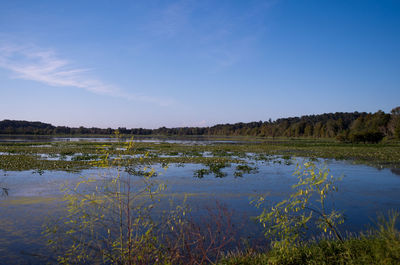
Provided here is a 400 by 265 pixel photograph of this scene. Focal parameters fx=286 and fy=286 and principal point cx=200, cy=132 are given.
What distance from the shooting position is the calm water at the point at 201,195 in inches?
340

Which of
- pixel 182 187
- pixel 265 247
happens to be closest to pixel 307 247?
pixel 265 247

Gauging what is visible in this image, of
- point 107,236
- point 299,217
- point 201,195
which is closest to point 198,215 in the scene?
point 201,195

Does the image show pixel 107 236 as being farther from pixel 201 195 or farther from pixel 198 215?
pixel 201 195

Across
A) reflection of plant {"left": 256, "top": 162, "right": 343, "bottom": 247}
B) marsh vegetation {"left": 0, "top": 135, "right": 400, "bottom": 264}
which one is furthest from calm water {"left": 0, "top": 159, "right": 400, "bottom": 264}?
reflection of plant {"left": 256, "top": 162, "right": 343, "bottom": 247}

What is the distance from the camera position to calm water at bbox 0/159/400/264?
863 cm

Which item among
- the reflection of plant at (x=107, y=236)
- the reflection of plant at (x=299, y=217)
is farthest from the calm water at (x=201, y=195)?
the reflection of plant at (x=299, y=217)

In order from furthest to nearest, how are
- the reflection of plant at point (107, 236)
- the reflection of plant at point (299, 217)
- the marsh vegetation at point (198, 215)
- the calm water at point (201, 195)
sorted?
the calm water at point (201, 195) → the reflection of plant at point (299, 217) → the marsh vegetation at point (198, 215) → the reflection of plant at point (107, 236)

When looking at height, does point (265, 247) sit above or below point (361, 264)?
below

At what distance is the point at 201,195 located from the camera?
14.3 metres

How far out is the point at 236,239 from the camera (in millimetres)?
8555

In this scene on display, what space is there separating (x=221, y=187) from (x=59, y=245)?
389 inches

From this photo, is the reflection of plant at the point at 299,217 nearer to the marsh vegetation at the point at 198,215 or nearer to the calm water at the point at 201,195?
the marsh vegetation at the point at 198,215

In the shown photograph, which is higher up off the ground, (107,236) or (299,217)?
(299,217)

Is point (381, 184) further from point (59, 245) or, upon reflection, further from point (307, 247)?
point (59, 245)
